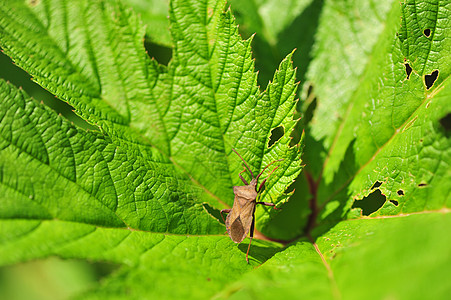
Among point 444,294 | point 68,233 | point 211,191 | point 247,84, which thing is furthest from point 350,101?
point 68,233

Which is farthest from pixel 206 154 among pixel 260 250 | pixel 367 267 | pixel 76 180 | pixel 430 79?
pixel 430 79

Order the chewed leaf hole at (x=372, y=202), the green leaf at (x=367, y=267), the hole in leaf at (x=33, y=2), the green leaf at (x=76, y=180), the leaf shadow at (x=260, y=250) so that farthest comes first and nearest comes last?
the hole in leaf at (x=33, y=2) → the chewed leaf hole at (x=372, y=202) → the leaf shadow at (x=260, y=250) → the green leaf at (x=76, y=180) → the green leaf at (x=367, y=267)

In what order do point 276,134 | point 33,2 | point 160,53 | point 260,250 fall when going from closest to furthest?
point 260,250 < point 276,134 < point 33,2 < point 160,53

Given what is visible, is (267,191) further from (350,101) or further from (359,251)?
(350,101)

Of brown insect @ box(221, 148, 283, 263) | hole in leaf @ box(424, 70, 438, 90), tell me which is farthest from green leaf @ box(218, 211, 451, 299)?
hole in leaf @ box(424, 70, 438, 90)

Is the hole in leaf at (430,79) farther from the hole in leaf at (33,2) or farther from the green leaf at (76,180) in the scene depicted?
the hole in leaf at (33,2)

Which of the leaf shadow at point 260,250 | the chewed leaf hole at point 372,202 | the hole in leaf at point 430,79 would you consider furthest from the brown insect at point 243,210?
the hole in leaf at point 430,79

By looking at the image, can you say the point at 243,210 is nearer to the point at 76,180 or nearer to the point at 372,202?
the point at 372,202
